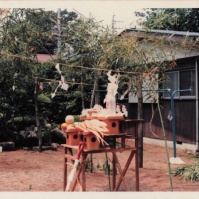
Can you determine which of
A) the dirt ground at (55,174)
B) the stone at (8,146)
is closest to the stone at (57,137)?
the dirt ground at (55,174)

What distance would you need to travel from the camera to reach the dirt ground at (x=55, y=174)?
6.23 metres

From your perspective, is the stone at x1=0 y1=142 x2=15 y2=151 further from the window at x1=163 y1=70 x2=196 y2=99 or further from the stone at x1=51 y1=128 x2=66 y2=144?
the window at x1=163 y1=70 x2=196 y2=99

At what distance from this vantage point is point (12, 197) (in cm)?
421

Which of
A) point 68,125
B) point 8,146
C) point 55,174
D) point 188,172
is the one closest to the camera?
point 68,125

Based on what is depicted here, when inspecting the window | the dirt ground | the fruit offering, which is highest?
the window

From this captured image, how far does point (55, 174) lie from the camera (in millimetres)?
7391

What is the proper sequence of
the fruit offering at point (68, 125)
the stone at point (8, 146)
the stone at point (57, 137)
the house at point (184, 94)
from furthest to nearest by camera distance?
1. the stone at point (57, 137)
2. the stone at point (8, 146)
3. the house at point (184, 94)
4. the fruit offering at point (68, 125)

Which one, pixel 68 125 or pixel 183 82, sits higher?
Answer: pixel 183 82

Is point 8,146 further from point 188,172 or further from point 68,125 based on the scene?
point 68,125

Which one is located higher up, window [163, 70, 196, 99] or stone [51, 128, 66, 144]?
window [163, 70, 196, 99]

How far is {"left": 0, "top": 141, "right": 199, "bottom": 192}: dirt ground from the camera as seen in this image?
623 centimetres

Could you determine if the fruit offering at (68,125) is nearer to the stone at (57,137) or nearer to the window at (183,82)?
the window at (183,82)

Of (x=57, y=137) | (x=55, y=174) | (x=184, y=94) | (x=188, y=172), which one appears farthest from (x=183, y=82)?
(x=55, y=174)

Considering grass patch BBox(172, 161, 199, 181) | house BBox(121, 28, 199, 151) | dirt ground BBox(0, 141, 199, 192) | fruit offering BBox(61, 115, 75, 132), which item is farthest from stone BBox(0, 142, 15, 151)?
fruit offering BBox(61, 115, 75, 132)
